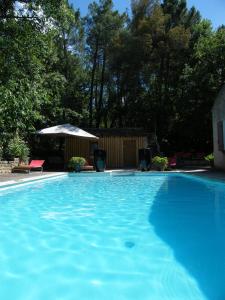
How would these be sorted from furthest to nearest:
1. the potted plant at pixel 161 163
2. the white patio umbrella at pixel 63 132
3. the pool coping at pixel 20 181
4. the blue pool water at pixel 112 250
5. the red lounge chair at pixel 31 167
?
1. the white patio umbrella at pixel 63 132
2. the potted plant at pixel 161 163
3. the red lounge chair at pixel 31 167
4. the pool coping at pixel 20 181
5. the blue pool water at pixel 112 250

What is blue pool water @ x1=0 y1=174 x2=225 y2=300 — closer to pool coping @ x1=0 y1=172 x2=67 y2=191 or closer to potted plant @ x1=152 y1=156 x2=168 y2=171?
pool coping @ x1=0 y1=172 x2=67 y2=191

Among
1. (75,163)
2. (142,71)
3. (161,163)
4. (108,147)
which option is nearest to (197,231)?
(161,163)

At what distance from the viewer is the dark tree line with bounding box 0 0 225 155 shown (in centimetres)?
2322

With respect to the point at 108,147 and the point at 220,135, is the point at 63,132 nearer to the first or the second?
the point at 108,147

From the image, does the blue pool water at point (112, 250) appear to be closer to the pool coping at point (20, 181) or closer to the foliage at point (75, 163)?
the pool coping at point (20, 181)

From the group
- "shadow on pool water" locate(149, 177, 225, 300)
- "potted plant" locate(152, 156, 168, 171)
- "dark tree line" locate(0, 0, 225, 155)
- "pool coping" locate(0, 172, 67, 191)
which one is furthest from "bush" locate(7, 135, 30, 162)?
"shadow on pool water" locate(149, 177, 225, 300)

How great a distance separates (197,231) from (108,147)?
16386 millimetres

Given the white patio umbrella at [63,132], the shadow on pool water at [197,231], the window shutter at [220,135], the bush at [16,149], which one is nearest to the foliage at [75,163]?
the white patio umbrella at [63,132]

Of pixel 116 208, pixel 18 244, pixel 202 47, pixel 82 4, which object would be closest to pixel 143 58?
pixel 202 47

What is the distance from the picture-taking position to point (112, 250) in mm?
4504

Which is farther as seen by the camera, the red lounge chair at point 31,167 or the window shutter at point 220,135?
the red lounge chair at point 31,167

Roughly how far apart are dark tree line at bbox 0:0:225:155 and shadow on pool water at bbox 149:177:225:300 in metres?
14.4

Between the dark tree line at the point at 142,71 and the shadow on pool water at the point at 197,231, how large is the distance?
47.1 ft

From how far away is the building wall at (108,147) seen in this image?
21.7 metres
